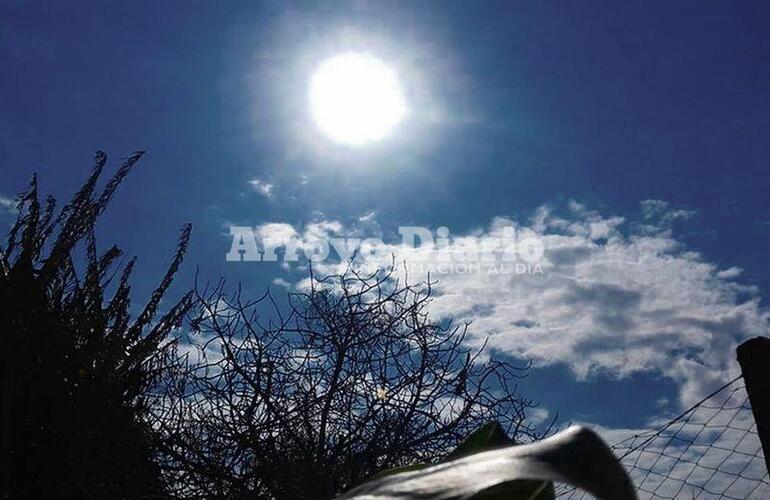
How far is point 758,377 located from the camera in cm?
346

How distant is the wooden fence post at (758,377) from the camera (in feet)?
11.0

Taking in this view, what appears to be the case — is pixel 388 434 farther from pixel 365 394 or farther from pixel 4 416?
pixel 4 416

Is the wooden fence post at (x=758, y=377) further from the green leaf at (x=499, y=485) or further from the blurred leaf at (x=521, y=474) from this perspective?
the blurred leaf at (x=521, y=474)

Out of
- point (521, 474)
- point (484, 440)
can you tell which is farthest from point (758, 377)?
point (521, 474)

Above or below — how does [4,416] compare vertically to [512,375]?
above

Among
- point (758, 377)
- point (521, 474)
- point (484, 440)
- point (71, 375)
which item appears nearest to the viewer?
point (521, 474)

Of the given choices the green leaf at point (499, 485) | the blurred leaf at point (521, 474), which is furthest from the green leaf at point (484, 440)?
the blurred leaf at point (521, 474)

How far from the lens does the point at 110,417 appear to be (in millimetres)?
5520

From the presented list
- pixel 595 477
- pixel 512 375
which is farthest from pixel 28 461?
pixel 595 477

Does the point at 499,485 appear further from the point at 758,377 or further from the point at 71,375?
the point at 71,375

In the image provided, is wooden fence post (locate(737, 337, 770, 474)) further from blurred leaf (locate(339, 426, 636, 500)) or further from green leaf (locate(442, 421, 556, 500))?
blurred leaf (locate(339, 426, 636, 500))

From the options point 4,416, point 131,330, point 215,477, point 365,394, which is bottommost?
point 215,477

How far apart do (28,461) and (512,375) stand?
4.51 meters

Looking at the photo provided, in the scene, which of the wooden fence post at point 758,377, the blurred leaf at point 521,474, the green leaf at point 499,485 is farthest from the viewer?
the wooden fence post at point 758,377
